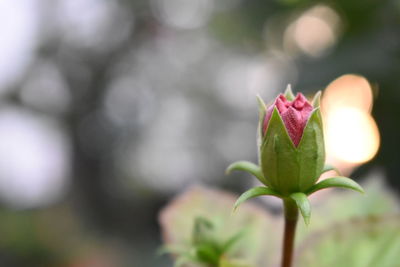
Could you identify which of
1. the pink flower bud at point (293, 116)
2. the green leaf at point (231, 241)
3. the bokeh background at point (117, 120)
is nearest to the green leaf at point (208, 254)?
the green leaf at point (231, 241)

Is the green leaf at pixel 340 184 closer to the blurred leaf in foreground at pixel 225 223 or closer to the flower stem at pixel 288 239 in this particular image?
the flower stem at pixel 288 239

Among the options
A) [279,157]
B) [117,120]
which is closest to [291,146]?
[279,157]

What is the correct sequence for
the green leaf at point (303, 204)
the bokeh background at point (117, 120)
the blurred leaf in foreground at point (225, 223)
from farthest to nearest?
the bokeh background at point (117, 120) < the blurred leaf in foreground at point (225, 223) < the green leaf at point (303, 204)

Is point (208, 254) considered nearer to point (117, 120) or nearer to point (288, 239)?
point (288, 239)

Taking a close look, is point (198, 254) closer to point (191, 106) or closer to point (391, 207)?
point (391, 207)

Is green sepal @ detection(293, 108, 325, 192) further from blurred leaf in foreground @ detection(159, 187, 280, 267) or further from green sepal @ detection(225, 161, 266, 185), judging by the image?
blurred leaf in foreground @ detection(159, 187, 280, 267)

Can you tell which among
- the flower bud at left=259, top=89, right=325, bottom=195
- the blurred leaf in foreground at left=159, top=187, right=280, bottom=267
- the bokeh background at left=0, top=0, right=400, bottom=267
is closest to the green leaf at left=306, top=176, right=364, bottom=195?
the flower bud at left=259, top=89, right=325, bottom=195

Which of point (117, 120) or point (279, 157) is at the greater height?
point (279, 157)
